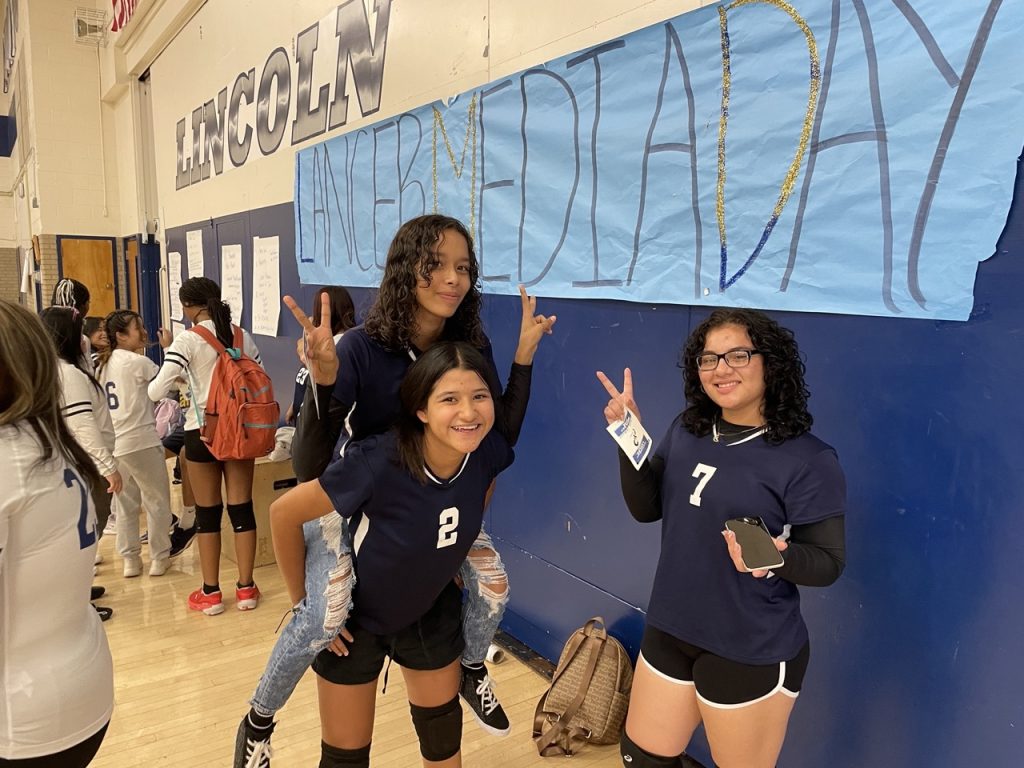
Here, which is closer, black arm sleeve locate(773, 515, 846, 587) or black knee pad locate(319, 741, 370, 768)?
black arm sleeve locate(773, 515, 846, 587)

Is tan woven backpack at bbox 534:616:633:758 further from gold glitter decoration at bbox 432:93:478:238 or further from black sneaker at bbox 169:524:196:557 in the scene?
black sneaker at bbox 169:524:196:557

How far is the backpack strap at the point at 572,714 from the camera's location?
222 centimetres

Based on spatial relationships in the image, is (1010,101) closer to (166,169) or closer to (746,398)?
(746,398)

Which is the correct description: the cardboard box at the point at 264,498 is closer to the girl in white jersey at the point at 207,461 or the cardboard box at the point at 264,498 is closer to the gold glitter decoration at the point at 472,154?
the girl in white jersey at the point at 207,461

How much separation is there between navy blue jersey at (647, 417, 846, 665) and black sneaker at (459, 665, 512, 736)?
0.59 meters

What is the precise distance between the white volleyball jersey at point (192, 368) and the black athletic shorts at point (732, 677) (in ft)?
Answer: 7.92

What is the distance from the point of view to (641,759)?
1542 mm

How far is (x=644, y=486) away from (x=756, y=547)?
1.17 ft

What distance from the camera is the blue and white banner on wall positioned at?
1408 mm

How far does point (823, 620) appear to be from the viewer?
1792 mm

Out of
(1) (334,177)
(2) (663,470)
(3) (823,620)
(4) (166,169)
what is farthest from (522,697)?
(4) (166,169)

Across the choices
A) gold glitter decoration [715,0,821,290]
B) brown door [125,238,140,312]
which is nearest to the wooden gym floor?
gold glitter decoration [715,0,821,290]

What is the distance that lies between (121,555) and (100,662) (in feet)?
9.29

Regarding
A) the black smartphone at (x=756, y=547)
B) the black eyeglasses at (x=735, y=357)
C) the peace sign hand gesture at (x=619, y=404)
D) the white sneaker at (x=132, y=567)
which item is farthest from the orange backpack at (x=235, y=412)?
the black smartphone at (x=756, y=547)
